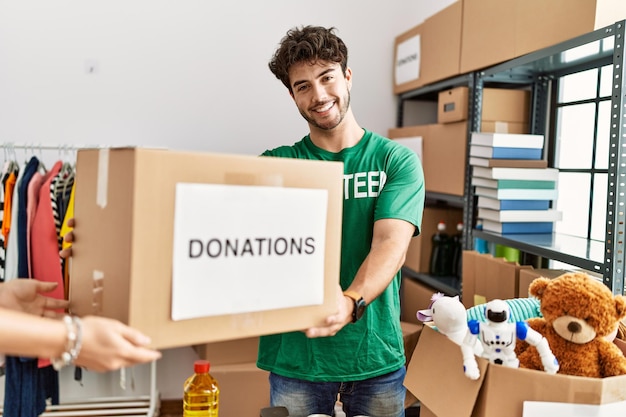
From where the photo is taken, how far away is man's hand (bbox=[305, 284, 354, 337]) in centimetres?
96

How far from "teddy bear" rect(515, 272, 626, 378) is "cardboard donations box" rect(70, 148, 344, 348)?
45 centimetres

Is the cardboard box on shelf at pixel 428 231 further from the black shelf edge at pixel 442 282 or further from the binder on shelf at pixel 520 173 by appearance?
the binder on shelf at pixel 520 173

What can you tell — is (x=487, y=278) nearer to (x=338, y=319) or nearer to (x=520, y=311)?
(x=520, y=311)

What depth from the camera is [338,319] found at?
0.99 meters

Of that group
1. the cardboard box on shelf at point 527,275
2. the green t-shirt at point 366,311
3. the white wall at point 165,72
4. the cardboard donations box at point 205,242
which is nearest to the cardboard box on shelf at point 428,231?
the white wall at point 165,72

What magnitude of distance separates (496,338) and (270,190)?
49 cm

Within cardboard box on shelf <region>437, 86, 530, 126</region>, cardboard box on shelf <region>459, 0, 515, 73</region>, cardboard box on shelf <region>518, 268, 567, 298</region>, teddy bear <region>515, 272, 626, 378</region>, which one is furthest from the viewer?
cardboard box on shelf <region>437, 86, 530, 126</region>

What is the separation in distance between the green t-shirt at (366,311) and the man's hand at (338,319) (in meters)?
0.36

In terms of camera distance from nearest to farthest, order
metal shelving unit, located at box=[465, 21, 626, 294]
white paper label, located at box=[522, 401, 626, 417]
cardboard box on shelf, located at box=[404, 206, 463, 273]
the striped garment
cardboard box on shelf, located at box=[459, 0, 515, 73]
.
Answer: white paper label, located at box=[522, 401, 626, 417]
the striped garment
metal shelving unit, located at box=[465, 21, 626, 294]
cardboard box on shelf, located at box=[459, 0, 515, 73]
cardboard box on shelf, located at box=[404, 206, 463, 273]

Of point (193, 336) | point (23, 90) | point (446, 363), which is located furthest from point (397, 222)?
point (23, 90)

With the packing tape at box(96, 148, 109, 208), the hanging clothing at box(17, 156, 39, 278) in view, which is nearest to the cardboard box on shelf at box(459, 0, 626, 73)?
the packing tape at box(96, 148, 109, 208)

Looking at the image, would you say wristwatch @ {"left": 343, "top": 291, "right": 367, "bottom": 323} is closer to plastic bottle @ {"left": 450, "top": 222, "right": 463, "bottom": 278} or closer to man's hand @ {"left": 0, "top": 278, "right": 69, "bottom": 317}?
man's hand @ {"left": 0, "top": 278, "right": 69, "bottom": 317}

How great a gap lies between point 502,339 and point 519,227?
130 cm

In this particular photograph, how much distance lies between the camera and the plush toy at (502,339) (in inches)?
40.4
